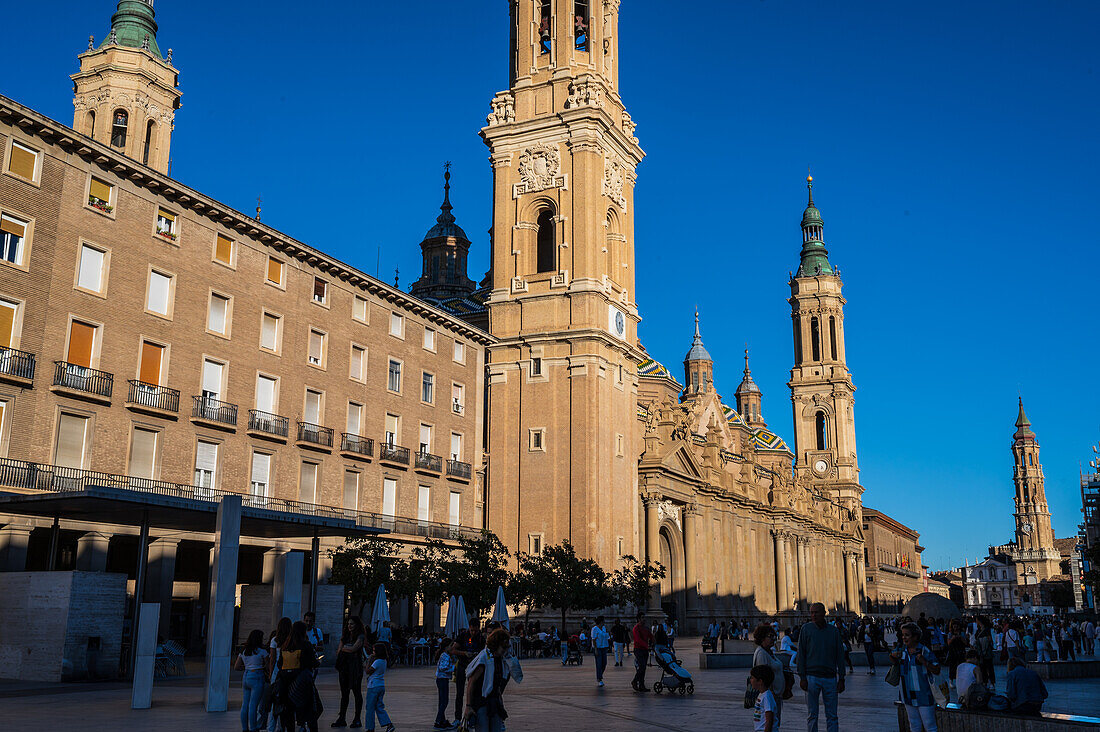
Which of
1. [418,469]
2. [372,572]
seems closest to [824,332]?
[418,469]

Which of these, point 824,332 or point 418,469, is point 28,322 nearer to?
point 418,469

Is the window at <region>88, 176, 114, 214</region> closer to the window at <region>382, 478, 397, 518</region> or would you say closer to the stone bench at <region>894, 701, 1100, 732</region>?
the window at <region>382, 478, 397, 518</region>

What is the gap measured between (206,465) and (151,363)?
4.04 m

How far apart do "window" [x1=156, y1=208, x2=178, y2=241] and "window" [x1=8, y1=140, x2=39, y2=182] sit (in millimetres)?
4642

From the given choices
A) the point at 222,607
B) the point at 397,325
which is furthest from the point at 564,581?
the point at 222,607

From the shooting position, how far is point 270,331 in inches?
1547

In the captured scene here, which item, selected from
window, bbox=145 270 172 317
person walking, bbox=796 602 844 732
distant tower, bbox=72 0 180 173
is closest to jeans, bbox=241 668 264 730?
person walking, bbox=796 602 844 732

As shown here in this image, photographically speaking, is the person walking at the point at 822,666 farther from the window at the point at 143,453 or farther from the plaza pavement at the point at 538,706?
the window at the point at 143,453

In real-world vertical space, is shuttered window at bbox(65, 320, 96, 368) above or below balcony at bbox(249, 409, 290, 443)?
above

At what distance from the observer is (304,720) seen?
1326 cm

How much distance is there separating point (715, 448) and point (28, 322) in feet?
170

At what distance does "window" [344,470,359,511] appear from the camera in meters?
41.8

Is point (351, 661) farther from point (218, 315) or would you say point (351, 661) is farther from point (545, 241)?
point (545, 241)

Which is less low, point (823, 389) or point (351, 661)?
point (823, 389)
